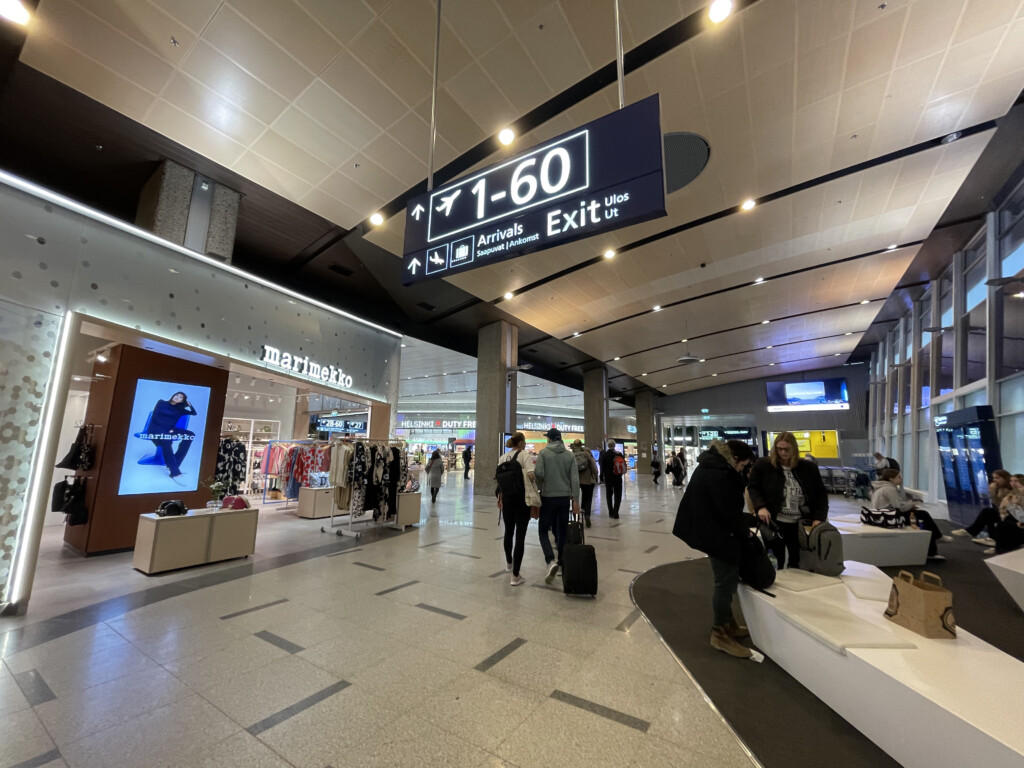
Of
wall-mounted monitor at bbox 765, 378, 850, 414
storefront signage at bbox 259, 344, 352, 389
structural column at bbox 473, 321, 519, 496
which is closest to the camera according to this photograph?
storefront signage at bbox 259, 344, 352, 389

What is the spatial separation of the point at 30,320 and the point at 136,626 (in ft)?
9.49

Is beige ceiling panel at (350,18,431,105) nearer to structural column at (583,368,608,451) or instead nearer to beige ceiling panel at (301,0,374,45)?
beige ceiling panel at (301,0,374,45)

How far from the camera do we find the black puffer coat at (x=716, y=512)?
2.64m

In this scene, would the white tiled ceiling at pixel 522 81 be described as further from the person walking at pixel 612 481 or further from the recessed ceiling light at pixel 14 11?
the person walking at pixel 612 481

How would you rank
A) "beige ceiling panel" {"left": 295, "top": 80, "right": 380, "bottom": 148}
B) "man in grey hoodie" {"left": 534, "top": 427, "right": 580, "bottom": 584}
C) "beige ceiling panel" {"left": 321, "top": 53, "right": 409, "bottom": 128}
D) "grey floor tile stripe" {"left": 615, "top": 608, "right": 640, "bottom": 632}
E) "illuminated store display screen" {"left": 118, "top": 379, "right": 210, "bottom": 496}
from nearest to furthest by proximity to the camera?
"grey floor tile stripe" {"left": 615, "top": 608, "right": 640, "bottom": 632} → "man in grey hoodie" {"left": 534, "top": 427, "right": 580, "bottom": 584} → "beige ceiling panel" {"left": 321, "top": 53, "right": 409, "bottom": 128} → "beige ceiling panel" {"left": 295, "top": 80, "right": 380, "bottom": 148} → "illuminated store display screen" {"left": 118, "top": 379, "right": 210, "bottom": 496}

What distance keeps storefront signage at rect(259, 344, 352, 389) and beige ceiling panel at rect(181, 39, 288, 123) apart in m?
3.26

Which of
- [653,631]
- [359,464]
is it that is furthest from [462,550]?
[653,631]

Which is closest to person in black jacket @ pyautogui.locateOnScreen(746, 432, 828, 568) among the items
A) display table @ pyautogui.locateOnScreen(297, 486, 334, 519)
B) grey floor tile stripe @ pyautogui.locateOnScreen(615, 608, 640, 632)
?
grey floor tile stripe @ pyautogui.locateOnScreen(615, 608, 640, 632)

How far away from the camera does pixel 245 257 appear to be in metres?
8.36

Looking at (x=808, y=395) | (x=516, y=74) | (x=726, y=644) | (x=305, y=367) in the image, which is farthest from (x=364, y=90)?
(x=808, y=395)

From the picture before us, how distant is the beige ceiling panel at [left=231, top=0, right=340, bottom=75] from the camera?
3709mm

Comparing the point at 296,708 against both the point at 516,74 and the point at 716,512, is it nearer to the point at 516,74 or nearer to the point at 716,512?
the point at 716,512

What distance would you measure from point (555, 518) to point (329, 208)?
19.4ft

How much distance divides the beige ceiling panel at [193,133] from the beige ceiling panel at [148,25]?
75 cm
